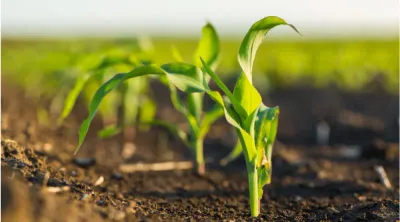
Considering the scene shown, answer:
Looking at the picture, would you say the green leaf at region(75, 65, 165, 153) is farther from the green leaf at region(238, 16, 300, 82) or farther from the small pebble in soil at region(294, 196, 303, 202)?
the small pebble in soil at region(294, 196, 303, 202)

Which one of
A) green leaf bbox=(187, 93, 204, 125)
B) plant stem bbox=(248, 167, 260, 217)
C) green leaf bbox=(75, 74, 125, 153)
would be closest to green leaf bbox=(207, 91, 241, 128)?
plant stem bbox=(248, 167, 260, 217)

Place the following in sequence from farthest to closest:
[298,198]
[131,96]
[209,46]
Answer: [131,96] < [209,46] < [298,198]

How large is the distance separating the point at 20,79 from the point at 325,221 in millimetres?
6899

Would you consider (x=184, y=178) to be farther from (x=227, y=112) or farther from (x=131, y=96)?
(x=131, y=96)

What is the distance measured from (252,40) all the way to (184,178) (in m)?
1.39

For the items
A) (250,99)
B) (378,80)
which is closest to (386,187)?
(250,99)

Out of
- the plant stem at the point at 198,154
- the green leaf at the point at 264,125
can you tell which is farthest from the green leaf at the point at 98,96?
the plant stem at the point at 198,154

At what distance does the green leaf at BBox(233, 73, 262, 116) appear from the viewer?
2402 mm

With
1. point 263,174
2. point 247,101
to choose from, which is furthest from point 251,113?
point 263,174

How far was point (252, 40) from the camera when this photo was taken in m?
2.41

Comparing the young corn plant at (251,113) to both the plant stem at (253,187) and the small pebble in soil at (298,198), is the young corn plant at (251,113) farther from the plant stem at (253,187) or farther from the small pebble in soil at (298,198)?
the small pebble in soil at (298,198)

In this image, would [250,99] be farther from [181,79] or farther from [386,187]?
[386,187]

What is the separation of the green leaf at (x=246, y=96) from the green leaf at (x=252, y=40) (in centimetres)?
4

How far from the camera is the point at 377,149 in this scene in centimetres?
446
